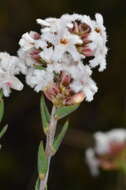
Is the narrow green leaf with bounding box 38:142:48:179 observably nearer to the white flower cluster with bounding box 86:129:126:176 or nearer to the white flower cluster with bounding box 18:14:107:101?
the white flower cluster with bounding box 18:14:107:101

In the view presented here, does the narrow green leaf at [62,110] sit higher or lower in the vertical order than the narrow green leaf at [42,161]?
higher

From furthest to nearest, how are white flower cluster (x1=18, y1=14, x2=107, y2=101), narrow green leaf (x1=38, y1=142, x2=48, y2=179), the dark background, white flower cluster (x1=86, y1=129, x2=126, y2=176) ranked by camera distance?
1. the dark background
2. white flower cluster (x1=86, y1=129, x2=126, y2=176)
3. narrow green leaf (x1=38, y1=142, x2=48, y2=179)
4. white flower cluster (x1=18, y1=14, x2=107, y2=101)

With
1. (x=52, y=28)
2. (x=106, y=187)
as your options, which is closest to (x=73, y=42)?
(x=52, y=28)

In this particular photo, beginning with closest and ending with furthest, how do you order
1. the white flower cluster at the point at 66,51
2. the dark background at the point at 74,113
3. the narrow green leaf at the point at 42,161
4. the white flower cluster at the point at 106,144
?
the white flower cluster at the point at 66,51, the narrow green leaf at the point at 42,161, the white flower cluster at the point at 106,144, the dark background at the point at 74,113

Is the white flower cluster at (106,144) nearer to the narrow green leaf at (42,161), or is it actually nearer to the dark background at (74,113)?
the dark background at (74,113)

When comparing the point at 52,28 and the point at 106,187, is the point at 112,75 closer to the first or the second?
the point at 106,187

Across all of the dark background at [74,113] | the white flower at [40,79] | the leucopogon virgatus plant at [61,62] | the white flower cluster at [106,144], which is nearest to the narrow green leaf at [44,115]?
the leucopogon virgatus plant at [61,62]

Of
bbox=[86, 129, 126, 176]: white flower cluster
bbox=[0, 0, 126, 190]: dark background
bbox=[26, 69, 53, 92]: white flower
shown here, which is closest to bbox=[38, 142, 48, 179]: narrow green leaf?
bbox=[26, 69, 53, 92]: white flower

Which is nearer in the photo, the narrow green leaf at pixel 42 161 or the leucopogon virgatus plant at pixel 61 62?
the leucopogon virgatus plant at pixel 61 62
